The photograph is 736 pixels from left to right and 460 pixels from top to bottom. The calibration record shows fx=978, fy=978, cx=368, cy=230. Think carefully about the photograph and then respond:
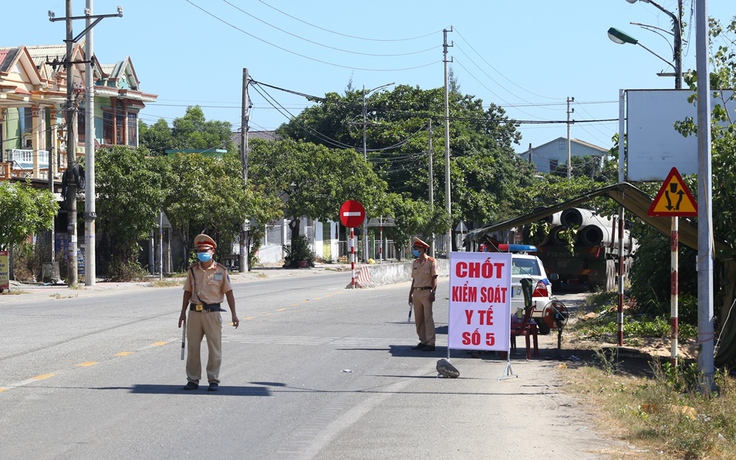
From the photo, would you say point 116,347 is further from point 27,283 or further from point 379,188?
point 379,188

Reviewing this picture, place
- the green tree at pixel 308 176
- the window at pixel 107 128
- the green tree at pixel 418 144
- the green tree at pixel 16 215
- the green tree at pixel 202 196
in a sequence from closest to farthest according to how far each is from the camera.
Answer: the green tree at pixel 16 215, the green tree at pixel 202 196, the green tree at pixel 308 176, the window at pixel 107 128, the green tree at pixel 418 144

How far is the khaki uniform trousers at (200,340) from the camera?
11.2 meters

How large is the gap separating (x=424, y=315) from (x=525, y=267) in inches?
145

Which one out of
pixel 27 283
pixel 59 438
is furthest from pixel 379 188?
pixel 59 438

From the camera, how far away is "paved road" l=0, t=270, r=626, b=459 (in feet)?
27.5

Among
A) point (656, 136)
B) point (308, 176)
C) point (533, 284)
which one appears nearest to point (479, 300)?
point (533, 284)

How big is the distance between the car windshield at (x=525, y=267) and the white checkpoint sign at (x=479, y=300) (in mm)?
4934

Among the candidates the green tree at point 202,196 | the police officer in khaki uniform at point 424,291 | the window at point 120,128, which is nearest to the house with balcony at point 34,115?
the window at point 120,128

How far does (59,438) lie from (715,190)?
1117 cm

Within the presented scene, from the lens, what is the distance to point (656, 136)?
1648cm

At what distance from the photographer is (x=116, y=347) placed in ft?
50.1

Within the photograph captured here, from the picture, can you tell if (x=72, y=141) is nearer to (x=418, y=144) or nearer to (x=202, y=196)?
(x=202, y=196)

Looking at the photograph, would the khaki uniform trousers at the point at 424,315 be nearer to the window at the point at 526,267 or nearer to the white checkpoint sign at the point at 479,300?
the white checkpoint sign at the point at 479,300

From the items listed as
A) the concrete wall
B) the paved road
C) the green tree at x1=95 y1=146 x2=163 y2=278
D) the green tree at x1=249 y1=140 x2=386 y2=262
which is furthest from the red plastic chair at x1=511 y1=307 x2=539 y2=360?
the green tree at x1=249 y1=140 x2=386 y2=262
